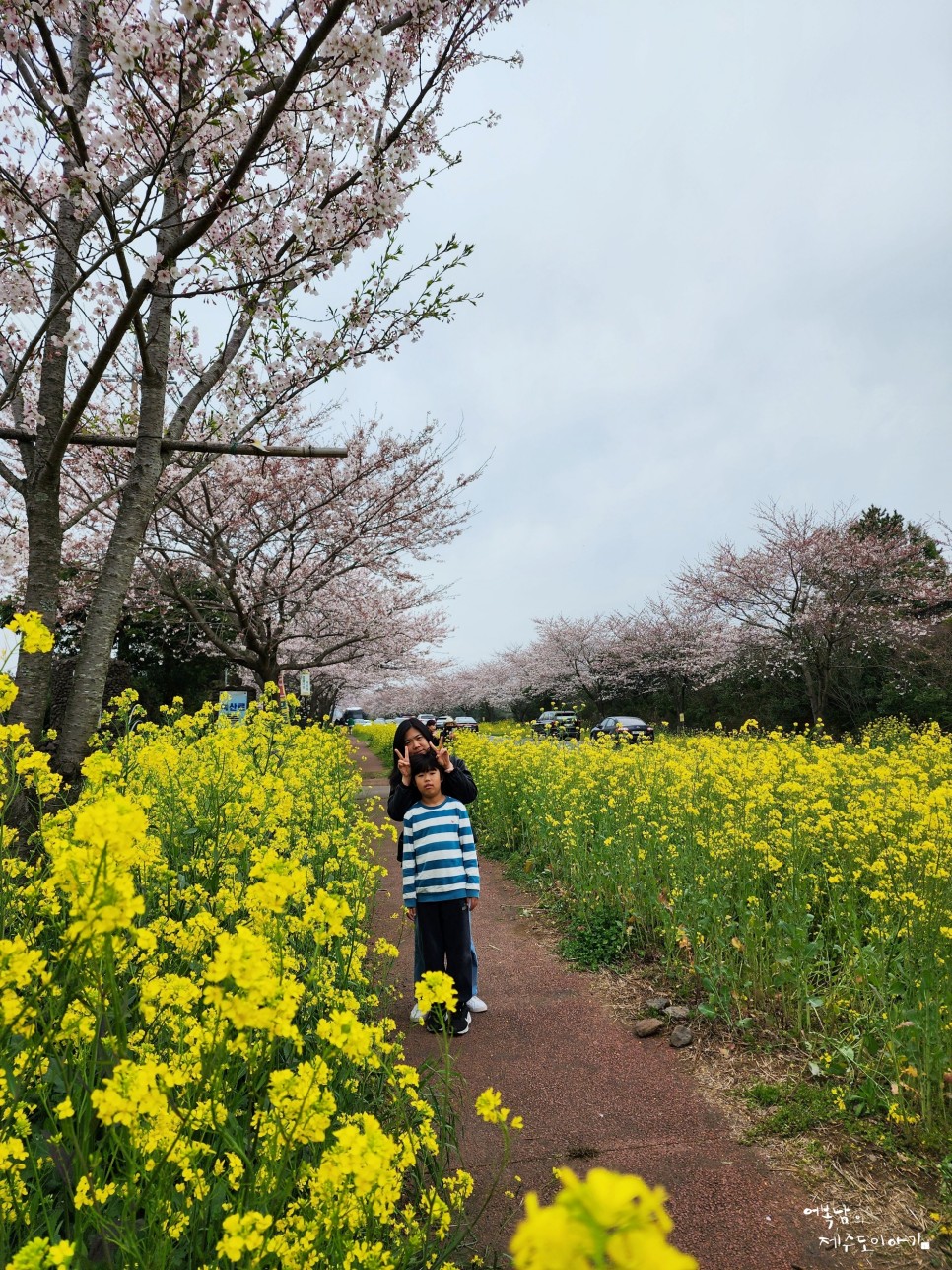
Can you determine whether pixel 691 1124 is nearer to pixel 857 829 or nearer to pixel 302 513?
pixel 857 829

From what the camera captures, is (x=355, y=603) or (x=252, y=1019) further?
(x=355, y=603)

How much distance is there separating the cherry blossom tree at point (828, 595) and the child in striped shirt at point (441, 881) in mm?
17127

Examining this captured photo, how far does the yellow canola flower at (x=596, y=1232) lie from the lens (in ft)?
1.46

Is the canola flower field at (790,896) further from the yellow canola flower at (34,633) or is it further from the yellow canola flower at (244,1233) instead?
the yellow canola flower at (34,633)

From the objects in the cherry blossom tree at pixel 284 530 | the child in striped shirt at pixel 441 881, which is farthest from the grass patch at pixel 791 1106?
the cherry blossom tree at pixel 284 530

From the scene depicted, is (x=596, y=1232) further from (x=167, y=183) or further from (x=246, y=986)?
(x=167, y=183)

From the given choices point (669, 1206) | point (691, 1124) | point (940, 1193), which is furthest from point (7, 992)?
point (940, 1193)

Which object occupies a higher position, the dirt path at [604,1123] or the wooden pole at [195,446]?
the wooden pole at [195,446]

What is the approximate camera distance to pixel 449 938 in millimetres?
4105

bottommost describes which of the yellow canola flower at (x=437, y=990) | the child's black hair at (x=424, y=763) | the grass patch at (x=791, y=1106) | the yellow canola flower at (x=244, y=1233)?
the grass patch at (x=791, y=1106)

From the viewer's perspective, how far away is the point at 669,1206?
2.62 meters

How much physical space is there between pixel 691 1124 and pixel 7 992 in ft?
9.58

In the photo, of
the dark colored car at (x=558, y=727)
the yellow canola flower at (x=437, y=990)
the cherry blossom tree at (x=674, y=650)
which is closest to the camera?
the yellow canola flower at (x=437, y=990)

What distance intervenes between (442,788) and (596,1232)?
12.9 feet
